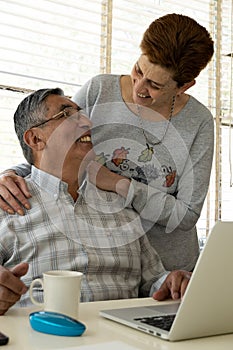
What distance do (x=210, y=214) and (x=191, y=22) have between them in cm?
169

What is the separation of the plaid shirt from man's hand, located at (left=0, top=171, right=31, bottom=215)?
0.02 m

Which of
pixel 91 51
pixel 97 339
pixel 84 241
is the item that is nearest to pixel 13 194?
pixel 84 241

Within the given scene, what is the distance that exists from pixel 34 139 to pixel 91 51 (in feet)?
4.03

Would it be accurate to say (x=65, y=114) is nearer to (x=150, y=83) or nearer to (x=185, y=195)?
(x=150, y=83)

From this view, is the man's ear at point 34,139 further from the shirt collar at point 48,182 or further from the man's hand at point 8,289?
the man's hand at point 8,289

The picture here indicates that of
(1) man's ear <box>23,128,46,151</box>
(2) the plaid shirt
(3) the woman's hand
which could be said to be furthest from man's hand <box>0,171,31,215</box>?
(3) the woman's hand

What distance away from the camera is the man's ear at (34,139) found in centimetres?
178

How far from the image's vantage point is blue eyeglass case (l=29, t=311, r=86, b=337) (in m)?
1.03

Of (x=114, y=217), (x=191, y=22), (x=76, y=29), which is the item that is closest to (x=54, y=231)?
(x=114, y=217)

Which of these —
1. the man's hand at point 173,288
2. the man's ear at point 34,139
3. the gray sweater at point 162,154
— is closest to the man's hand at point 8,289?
the man's hand at point 173,288

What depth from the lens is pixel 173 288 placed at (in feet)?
4.83

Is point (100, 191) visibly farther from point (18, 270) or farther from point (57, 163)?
point (18, 270)

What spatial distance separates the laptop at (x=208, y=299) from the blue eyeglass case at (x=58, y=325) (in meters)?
0.13

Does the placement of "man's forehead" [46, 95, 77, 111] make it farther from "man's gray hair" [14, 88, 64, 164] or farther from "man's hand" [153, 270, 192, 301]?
"man's hand" [153, 270, 192, 301]
